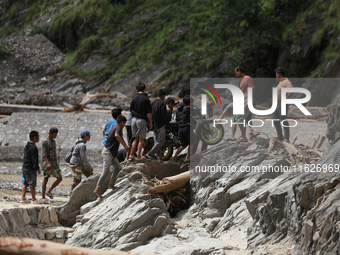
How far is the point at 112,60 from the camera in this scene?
100ft

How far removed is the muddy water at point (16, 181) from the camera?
11.8 meters

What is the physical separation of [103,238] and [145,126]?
2.32m

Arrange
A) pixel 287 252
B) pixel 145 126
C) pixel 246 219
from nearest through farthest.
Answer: pixel 287 252
pixel 246 219
pixel 145 126

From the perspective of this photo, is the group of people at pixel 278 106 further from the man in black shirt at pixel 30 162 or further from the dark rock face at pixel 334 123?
the man in black shirt at pixel 30 162

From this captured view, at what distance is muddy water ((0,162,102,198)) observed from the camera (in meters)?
11.8

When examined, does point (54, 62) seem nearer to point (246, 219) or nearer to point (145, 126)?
point (145, 126)

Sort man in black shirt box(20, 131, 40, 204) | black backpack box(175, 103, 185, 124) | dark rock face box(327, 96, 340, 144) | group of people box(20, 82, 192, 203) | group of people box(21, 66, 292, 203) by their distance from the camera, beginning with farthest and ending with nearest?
black backpack box(175, 103, 185, 124) → man in black shirt box(20, 131, 40, 204) → group of people box(20, 82, 192, 203) → group of people box(21, 66, 292, 203) → dark rock face box(327, 96, 340, 144)

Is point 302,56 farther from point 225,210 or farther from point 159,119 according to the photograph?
point 225,210

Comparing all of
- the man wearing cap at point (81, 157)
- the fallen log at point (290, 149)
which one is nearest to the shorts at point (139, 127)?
the man wearing cap at point (81, 157)

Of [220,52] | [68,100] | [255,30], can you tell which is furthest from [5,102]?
[255,30]

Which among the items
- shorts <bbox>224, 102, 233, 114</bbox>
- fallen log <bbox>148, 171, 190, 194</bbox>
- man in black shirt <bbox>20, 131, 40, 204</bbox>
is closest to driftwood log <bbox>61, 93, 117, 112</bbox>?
man in black shirt <bbox>20, 131, 40, 204</bbox>

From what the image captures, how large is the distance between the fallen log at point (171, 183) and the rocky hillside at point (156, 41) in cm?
1280

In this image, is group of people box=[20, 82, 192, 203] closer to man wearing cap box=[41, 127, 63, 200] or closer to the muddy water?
man wearing cap box=[41, 127, 63, 200]

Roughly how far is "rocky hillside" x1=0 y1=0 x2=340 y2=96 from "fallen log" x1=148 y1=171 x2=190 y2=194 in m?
12.8
